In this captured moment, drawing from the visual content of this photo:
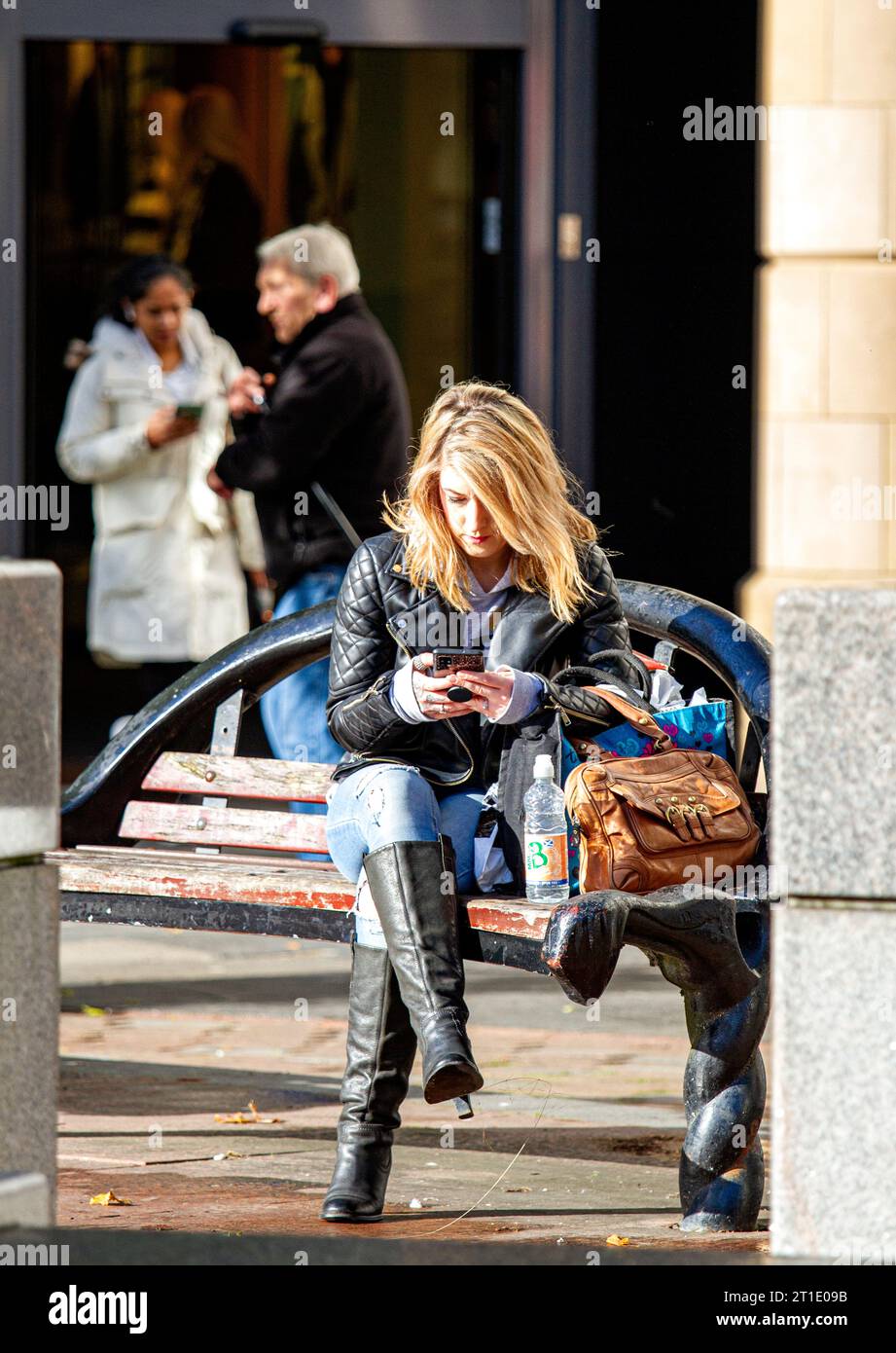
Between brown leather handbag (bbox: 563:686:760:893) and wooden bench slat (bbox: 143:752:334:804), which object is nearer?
brown leather handbag (bbox: 563:686:760:893)

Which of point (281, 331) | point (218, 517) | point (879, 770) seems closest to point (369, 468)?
point (281, 331)

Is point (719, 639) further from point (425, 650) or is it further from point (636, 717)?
point (425, 650)

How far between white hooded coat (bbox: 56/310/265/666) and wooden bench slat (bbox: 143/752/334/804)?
275 cm

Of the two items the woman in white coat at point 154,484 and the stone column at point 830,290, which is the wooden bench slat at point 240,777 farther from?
the stone column at point 830,290

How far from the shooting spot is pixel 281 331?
6910 mm

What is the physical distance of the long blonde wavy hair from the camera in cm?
466

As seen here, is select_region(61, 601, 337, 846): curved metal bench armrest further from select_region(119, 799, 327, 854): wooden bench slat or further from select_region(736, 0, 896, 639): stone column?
select_region(736, 0, 896, 639): stone column

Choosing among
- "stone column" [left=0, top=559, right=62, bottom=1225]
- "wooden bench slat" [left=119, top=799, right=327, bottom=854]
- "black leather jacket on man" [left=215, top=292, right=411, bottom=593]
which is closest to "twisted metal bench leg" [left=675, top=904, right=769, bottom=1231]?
"wooden bench slat" [left=119, top=799, right=327, bottom=854]

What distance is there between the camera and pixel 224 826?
540 centimetres

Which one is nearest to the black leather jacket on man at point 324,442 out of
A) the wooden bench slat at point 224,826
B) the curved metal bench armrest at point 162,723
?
the curved metal bench armrest at point 162,723

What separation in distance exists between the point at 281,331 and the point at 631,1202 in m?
3.10

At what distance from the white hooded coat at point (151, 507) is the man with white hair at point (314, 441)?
143cm

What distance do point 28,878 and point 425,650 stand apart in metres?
1.37

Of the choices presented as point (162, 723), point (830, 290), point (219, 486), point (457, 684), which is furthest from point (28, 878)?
point (830, 290)
